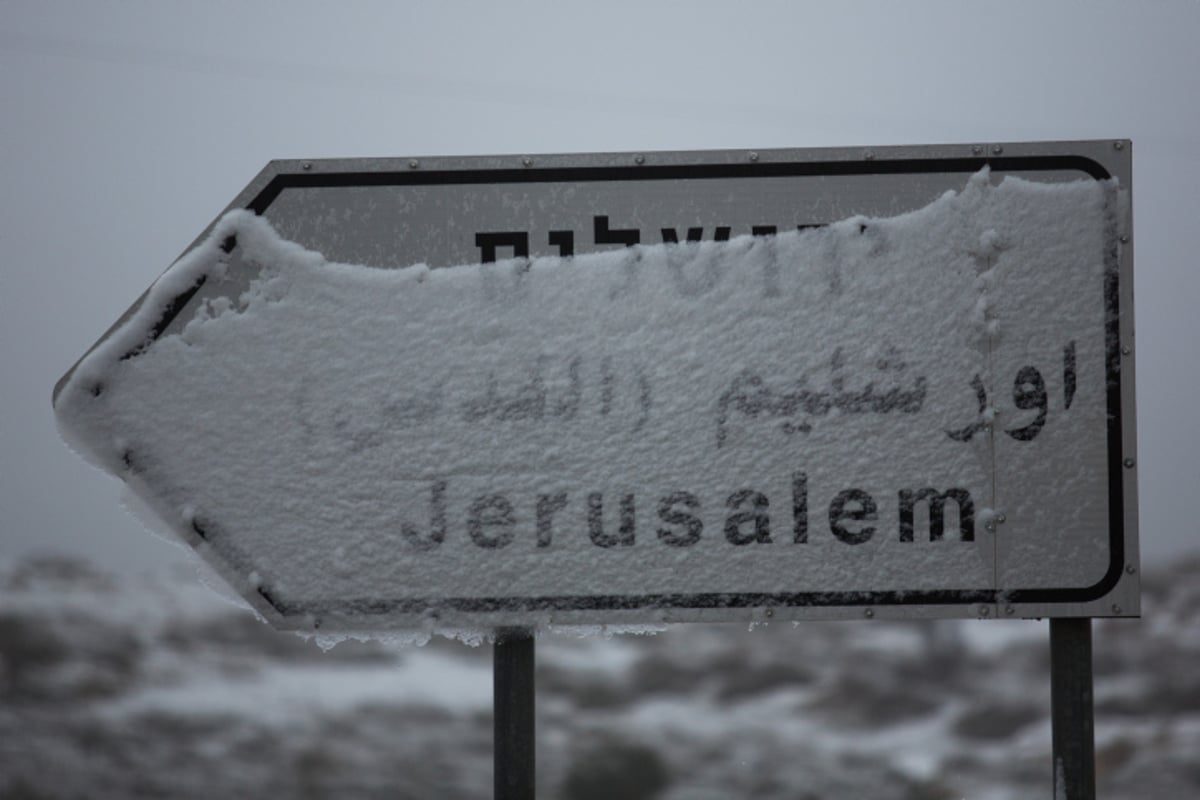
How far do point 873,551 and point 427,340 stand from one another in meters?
0.55

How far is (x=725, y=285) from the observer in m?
1.09

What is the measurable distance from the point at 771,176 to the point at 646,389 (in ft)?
0.92

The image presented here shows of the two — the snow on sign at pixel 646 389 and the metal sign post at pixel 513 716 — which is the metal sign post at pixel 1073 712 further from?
the metal sign post at pixel 513 716

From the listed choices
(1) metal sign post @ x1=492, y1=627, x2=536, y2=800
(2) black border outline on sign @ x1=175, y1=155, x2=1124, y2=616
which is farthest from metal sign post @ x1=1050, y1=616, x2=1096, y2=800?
(1) metal sign post @ x1=492, y1=627, x2=536, y2=800

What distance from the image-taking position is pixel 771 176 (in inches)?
42.9

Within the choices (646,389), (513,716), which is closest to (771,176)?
(646,389)

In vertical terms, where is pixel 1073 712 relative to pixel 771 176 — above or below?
below

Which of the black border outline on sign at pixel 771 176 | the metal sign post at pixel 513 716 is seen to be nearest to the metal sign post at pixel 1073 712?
the black border outline on sign at pixel 771 176

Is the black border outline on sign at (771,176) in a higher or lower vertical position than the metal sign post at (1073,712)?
higher

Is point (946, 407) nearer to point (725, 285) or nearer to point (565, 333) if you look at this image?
point (725, 285)

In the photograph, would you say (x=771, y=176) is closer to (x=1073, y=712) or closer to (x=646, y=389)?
(x=646, y=389)

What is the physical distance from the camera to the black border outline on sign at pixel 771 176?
1.06 meters

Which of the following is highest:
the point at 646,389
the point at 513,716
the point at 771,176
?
the point at 771,176

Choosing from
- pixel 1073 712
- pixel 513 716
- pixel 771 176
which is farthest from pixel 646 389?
pixel 1073 712
